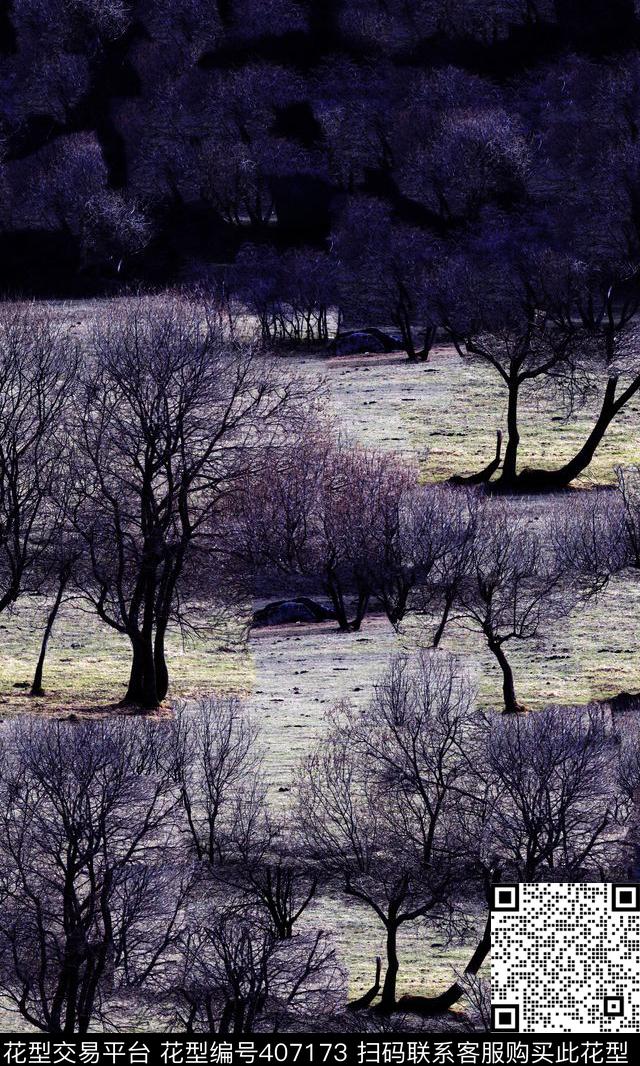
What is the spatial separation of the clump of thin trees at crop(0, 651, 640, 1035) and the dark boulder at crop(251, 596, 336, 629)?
15241 mm

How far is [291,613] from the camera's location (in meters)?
61.8

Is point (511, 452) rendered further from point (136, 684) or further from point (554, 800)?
point (554, 800)

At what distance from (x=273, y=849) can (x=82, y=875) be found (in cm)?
458

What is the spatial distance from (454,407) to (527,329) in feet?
→ 20.6

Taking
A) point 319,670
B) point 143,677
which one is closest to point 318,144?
point 319,670

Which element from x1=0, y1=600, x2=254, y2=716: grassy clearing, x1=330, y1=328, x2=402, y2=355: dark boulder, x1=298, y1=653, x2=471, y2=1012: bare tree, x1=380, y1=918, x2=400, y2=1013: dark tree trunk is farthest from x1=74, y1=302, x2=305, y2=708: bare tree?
x1=330, y1=328, x2=402, y2=355: dark boulder

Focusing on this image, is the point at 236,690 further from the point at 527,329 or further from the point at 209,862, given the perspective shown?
the point at 527,329

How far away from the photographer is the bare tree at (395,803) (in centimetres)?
3950

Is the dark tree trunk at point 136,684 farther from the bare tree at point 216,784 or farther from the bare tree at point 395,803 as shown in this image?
the bare tree at point 395,803

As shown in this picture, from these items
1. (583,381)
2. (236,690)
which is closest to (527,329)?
(583,381)

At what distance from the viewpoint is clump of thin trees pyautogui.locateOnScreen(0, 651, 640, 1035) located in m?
34.0

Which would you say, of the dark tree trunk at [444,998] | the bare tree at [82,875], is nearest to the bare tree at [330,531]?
the bare tree at [82,875]

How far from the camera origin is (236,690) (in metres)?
51.5

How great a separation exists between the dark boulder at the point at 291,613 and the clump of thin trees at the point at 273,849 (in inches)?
600
